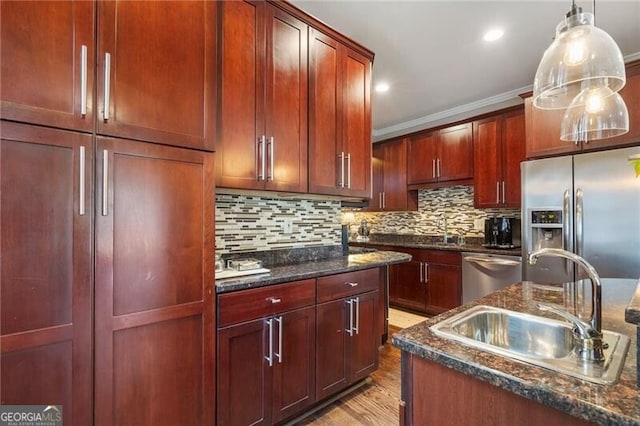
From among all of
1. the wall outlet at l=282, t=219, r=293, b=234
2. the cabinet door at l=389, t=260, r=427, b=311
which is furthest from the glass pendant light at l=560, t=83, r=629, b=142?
the cabinet door at l=389, t=260, r=427, b=311

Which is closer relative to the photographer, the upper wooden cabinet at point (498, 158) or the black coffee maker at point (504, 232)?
the upper wooden cabinet at point (498, 158)

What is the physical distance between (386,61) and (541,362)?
2.95m

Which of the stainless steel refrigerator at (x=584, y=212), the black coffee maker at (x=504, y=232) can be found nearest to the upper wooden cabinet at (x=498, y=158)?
the black coffee maker at (x=504, y=232)

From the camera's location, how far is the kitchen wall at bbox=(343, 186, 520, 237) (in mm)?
4168

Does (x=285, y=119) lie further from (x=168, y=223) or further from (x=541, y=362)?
(x=541, y=362)

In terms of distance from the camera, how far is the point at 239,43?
1.74m

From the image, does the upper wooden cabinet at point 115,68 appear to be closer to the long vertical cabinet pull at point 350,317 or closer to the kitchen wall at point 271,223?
the kitchen wall at point 271,223

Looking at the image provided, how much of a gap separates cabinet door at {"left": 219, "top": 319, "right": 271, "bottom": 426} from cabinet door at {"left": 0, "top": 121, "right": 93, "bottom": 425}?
55 centimetres

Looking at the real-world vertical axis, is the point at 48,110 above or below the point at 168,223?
above

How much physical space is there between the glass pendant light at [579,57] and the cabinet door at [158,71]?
1.50 meters

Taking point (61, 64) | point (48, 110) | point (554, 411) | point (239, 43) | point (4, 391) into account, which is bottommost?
point (4, 391)

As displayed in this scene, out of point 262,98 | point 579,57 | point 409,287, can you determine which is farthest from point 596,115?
point 409,287

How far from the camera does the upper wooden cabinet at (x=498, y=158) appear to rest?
345 cm

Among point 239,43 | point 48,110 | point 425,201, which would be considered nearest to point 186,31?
point 239,43
